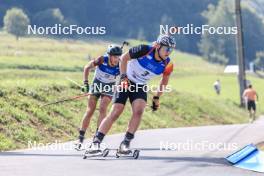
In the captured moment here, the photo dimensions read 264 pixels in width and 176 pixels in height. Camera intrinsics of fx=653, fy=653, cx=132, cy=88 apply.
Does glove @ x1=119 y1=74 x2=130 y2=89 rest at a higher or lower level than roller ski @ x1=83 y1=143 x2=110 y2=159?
higher

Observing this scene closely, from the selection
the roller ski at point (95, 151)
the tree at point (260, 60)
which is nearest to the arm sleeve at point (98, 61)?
the roller ski at point (95, 151)

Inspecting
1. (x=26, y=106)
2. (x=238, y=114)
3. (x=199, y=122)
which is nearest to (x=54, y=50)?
(x=238, y=114)

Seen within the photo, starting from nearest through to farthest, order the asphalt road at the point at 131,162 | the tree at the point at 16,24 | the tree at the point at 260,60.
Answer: the asphalt road at the point at 131,162 → the tree at the point at 16,24 → the tree at the point at 260,60

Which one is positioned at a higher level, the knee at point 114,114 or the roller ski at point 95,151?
the knee at point 114,114

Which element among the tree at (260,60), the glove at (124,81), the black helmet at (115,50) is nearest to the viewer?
the glove at (124,81)

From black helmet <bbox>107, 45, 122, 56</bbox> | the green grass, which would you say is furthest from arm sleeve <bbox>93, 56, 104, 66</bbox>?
the green grass

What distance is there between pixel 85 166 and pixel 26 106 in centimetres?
872

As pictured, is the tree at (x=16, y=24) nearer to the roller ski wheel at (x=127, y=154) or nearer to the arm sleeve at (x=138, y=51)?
the roller ski wheel at (x=127, y=154)

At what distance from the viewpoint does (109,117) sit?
9555mm

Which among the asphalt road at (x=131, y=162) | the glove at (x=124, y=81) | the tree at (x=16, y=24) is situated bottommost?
the asphalt road at (x=131, y=162)

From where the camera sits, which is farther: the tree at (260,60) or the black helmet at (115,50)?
the tree at (260,60)

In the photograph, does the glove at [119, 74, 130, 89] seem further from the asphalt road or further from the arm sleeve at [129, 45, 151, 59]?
the asphalt road

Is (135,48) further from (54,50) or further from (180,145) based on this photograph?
(54,50)

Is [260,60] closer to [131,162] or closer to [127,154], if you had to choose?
[127,154]
